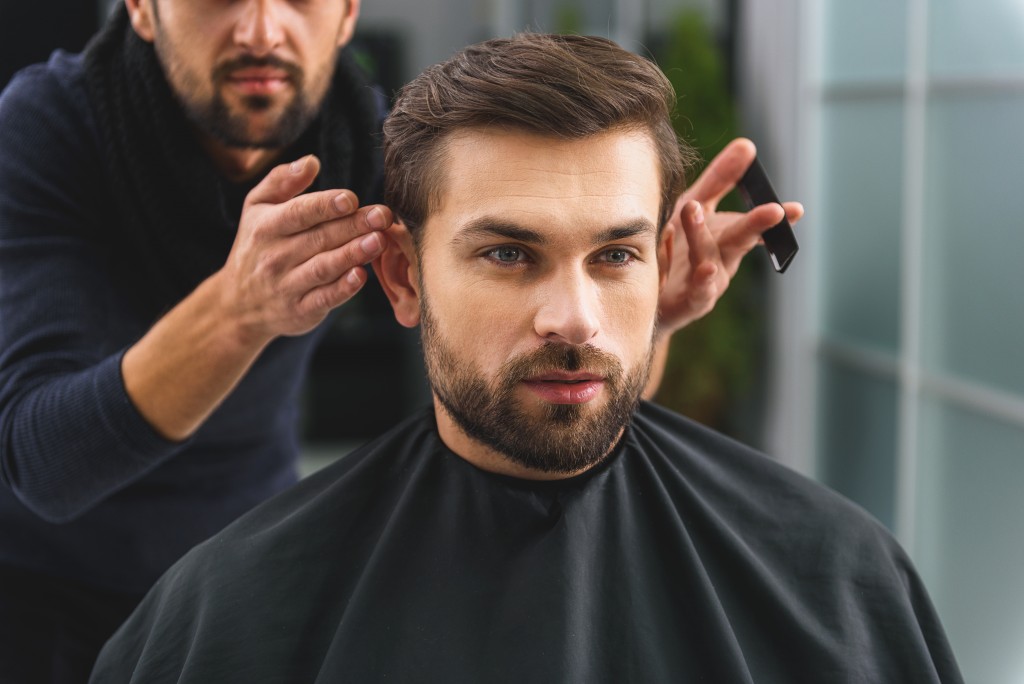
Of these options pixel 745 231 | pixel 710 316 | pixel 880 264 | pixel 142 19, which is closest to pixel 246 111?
pixel 142 19

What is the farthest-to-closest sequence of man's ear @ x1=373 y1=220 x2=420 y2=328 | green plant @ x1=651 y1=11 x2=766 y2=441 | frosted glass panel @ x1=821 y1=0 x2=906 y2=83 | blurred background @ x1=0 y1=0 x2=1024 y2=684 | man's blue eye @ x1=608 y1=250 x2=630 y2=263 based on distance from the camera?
green plant @ x1=651 y1=11 x2=766 y2=441 < frosted glass panel @ x1=821 y1=0 x2=906 y2=83 < blurred background @ x1=0 y1=0 x2=1024 y2=684 < man's ear @ x1=373 y1=220 x2=420 y2=328 < man's blue eye @ x1=608 y1=250 x2=630 y2=263

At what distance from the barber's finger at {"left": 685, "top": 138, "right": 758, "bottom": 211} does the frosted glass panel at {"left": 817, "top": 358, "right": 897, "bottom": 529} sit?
216 centimetres

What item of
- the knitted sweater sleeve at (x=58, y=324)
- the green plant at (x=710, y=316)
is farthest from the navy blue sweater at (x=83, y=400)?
the green plant at (x=710, y=316)

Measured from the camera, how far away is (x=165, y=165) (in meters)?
1.96

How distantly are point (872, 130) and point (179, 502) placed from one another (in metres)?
2.91

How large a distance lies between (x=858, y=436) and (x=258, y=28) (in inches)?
123

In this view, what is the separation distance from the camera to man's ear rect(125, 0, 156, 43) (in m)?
1.91

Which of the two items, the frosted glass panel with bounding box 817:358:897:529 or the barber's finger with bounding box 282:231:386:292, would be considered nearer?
the barber's finger with bounding box 282:231:386:292

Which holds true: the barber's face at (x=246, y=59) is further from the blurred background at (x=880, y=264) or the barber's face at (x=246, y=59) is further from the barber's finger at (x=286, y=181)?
the blurred background at (x=880, y=264)

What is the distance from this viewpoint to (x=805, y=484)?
170 cm

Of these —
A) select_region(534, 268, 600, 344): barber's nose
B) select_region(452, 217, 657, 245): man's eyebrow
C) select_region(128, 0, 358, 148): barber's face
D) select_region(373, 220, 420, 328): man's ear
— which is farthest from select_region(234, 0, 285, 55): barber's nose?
select_region(534, 268, 600, 344): barber's nose

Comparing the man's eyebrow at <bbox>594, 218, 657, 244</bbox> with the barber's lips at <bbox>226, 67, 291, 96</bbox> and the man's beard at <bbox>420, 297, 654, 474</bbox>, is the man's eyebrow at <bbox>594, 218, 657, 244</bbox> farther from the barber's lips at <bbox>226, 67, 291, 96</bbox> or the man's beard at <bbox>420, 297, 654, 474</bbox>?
the barber's lips at <bbox>226, 67, 291, 96</bbox>

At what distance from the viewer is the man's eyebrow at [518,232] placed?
4.76ft

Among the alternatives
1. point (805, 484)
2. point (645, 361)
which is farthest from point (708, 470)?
point (645, 361)
